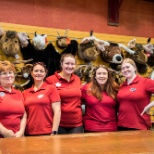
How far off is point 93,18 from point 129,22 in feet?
1.97

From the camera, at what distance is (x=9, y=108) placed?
209 centimetres

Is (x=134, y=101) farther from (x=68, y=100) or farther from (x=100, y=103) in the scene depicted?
(x=68, y=100)

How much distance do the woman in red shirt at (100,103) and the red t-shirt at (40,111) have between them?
0.39m

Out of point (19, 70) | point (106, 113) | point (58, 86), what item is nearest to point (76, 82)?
point (58, 86)

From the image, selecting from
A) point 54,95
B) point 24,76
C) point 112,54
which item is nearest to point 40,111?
point 54,95

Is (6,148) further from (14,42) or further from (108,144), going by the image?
(14,42)

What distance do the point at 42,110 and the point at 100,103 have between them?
1.87 feet

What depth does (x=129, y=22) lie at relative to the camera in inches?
160

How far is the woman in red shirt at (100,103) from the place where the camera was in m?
2.50

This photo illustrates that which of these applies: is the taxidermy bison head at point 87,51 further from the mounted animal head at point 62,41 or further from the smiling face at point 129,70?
the smiling face at point 129,70

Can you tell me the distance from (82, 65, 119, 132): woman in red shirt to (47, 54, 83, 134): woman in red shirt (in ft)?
0.34

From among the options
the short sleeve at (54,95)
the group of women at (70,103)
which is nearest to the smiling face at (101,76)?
the group of women at (70,103)

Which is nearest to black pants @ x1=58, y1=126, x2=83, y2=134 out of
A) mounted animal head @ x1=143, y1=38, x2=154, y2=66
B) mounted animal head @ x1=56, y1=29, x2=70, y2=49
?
mounted animal head @ x1=56, y1=29, x2=70, y2=49

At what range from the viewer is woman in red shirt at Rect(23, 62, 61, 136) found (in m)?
2.25
